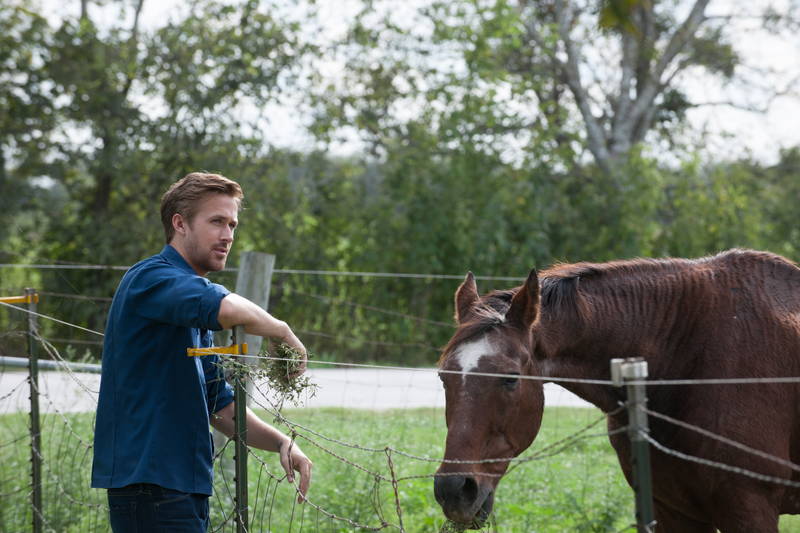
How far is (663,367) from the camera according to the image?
3660 millimetres

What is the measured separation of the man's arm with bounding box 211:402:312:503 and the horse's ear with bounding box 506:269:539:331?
3.12ft

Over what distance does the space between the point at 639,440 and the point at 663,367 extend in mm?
1483

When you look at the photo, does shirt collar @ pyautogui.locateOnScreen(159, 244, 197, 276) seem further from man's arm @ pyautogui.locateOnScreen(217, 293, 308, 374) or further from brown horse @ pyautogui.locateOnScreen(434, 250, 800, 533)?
brown horse @ pyautogui.locateOnScreen(434, 250, 800, 533)

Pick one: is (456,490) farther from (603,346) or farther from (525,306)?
(603,346)

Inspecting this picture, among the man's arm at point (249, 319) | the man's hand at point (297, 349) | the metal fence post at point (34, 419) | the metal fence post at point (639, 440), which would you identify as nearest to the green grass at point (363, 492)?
the metal fence post at point (34, 419)

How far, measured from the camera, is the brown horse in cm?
326

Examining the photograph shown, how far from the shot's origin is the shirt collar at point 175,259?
299 centimetres

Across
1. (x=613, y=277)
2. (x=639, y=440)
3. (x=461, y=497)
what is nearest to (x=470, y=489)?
(x=461, y=497)

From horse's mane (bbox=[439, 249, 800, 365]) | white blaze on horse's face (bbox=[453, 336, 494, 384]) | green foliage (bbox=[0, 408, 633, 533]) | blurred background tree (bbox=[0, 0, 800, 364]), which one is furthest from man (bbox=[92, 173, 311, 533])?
blurred background tree (bbox=[0, 0, 800, 364])

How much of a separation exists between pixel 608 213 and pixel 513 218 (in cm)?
176

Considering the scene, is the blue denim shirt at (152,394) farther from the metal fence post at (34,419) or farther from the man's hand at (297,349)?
the metal fence post at (34,419)

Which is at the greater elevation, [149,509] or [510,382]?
[510,382]

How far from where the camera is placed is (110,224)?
47.6 feet

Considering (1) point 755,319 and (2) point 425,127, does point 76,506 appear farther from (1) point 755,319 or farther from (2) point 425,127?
(2) point 425,127
